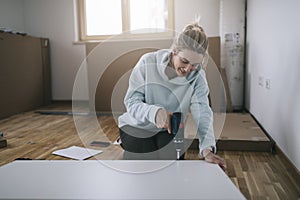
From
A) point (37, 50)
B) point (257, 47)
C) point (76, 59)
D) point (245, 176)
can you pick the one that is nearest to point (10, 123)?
point (37, 50)

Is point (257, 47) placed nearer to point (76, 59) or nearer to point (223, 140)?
point (223, 140)

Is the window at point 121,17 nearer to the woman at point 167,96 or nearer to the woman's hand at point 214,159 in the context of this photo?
the woman at point 167,96

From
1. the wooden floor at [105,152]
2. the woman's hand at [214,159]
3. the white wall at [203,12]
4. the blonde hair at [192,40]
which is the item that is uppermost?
the white wall at [203,12]

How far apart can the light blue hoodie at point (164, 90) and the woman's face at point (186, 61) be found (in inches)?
2.4

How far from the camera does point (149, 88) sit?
1136 millimetres

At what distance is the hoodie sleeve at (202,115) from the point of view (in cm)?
95

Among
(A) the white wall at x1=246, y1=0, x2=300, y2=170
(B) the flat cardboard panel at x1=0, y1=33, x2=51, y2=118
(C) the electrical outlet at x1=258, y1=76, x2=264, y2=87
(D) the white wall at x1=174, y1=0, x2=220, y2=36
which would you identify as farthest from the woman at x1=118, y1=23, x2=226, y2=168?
(D) the white wall at x1=174, y1=0, x2=220, y2=36

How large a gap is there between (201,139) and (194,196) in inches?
17.1

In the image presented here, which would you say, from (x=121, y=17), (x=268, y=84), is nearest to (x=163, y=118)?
(x=268, y=84)

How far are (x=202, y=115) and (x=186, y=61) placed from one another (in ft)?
0.71

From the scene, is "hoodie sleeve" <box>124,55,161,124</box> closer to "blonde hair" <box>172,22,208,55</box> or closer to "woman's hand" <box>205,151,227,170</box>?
"blonde hair" <box>172,22,208,55</box>

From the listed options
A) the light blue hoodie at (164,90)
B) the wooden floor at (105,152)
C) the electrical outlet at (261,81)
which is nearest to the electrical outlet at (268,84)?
the electrical outlet at (261,81)

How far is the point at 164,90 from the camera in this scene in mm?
1161

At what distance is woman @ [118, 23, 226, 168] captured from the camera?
3.15 ft
